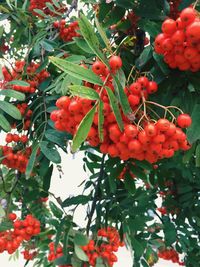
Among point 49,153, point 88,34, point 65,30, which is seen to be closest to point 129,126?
point 88,34

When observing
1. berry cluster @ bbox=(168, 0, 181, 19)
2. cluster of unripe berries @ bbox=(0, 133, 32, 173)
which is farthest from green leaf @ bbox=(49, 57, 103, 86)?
cluster of unripe berries @ bbox=(0, 133, 32, 173)

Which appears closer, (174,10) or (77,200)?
(174,10)

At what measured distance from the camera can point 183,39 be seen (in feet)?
2.36

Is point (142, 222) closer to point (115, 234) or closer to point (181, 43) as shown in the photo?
point (115, 234)

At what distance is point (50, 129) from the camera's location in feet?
4.53

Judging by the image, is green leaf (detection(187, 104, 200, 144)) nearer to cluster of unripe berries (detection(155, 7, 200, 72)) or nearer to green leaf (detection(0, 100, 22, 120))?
cluster of unripe berries (detection(155, 7, 200, 72))

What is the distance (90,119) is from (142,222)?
1.12 m

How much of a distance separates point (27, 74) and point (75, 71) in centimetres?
91

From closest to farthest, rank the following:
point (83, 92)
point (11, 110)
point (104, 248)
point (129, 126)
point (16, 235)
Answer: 1. point (83, 92)
2. point (129, 126)
3. point (11, 110)
4. point (104, 248)
5. point (16, 235)

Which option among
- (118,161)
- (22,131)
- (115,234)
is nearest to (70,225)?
(115,234)

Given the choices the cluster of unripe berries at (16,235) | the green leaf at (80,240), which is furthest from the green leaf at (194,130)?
the cluster of unripe berries at (16,235)

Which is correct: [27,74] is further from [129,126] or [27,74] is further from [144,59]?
[129,126]

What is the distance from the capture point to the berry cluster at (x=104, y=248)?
1.50 meters

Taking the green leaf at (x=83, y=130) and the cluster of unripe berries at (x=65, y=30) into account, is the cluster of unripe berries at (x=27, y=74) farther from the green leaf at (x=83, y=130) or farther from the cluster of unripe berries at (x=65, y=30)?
the green leaf at (x=83, y=130)
